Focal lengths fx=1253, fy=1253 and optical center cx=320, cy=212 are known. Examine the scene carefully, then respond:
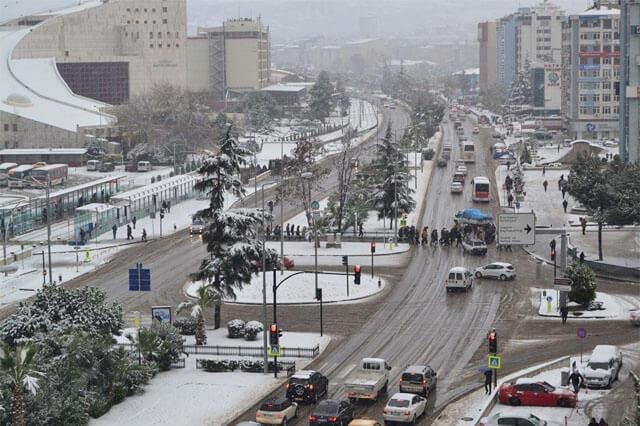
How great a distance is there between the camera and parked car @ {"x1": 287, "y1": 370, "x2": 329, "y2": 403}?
36969 millimetres

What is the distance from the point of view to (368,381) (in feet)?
122

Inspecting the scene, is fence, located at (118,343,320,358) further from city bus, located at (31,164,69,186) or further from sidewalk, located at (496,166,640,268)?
city bus, located at (31,164,69,186)

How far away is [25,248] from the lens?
70.1 meters

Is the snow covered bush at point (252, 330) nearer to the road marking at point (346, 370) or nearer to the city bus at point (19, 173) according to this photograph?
the road marking at point (346, 370)

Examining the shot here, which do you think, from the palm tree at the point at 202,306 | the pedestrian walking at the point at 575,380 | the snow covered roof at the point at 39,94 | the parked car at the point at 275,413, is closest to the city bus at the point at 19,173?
the snow covered roof at the point at 39,94

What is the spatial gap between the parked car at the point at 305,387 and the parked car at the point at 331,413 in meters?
2.21

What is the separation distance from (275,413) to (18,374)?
702 cm

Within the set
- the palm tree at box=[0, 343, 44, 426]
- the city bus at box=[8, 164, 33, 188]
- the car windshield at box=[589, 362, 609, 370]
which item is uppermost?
the city bus at box=[8, 164, 33, 188]

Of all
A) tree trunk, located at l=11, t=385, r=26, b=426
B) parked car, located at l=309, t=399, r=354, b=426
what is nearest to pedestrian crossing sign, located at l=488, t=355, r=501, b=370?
parked car, located at l=309, t=399, r=354, b=426

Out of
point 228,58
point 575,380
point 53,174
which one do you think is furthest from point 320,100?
point 575,380

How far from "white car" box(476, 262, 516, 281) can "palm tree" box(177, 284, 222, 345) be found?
15036mm

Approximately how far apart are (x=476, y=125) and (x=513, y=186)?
8348 centimetres

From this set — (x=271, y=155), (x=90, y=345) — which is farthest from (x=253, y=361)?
(x=271, y=155)

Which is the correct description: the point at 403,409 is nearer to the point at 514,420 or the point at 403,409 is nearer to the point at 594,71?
the point at 514,420
